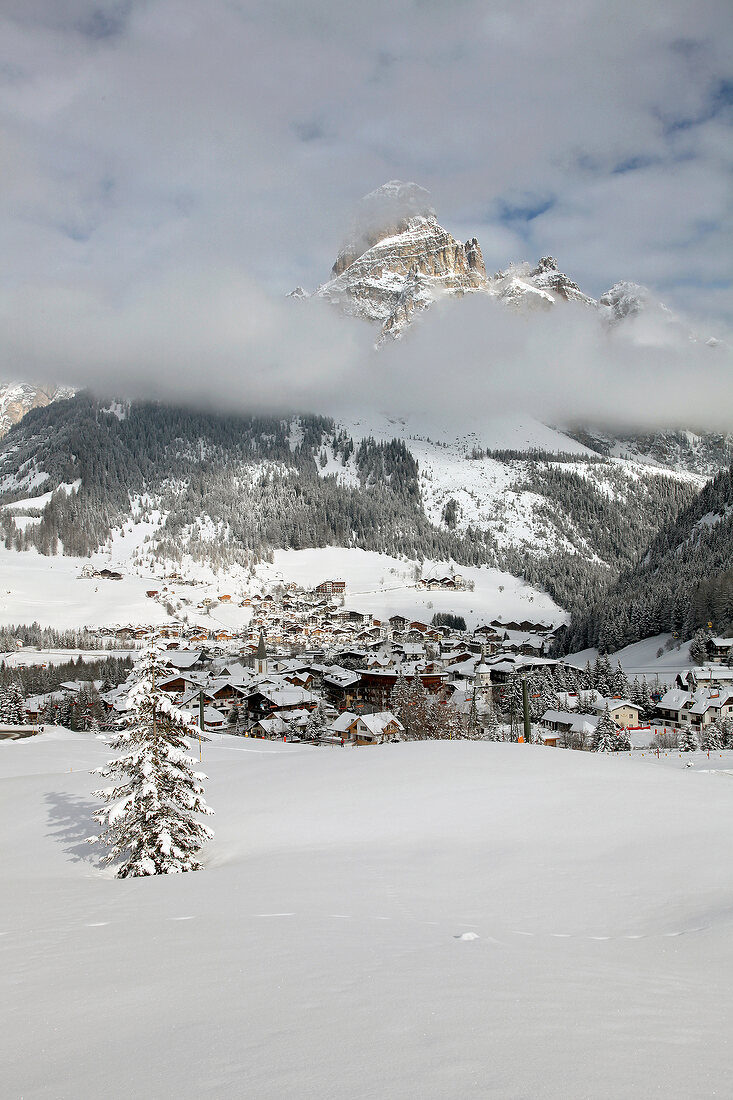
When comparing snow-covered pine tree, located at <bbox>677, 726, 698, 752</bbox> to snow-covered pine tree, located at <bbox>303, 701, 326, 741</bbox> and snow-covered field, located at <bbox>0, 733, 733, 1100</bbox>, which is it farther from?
snow-covered field, located at <bbox>0, 733, 733, 1100</bbox>

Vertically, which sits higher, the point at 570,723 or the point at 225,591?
the point at 225,591

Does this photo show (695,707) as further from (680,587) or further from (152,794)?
(152,794)

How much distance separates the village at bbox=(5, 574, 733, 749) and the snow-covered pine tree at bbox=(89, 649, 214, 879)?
0.63 m

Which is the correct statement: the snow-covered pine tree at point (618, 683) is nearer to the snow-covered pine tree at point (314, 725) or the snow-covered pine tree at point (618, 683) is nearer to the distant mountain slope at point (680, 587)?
the distant mountain slope at point (680, 587)

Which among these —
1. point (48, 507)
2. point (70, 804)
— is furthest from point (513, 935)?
point (48, 507)

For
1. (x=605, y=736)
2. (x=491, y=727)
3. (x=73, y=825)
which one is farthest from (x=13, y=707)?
(x=605, y=736)

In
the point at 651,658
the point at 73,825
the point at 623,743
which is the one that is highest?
the point at 651,658

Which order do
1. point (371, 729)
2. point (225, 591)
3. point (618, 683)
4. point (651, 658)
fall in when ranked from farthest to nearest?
point (225, 591) → point (651, 658) → point (618, 683) → point (371, 729)

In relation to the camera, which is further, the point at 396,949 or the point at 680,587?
the point at 680,587

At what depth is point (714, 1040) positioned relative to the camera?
13.5 feet

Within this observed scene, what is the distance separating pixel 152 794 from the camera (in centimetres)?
1355

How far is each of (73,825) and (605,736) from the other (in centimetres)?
3703

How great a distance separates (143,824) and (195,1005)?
9.34 m

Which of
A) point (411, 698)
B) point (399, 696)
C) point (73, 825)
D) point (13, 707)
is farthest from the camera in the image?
point (399, 696)
